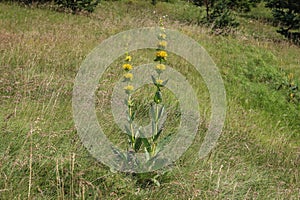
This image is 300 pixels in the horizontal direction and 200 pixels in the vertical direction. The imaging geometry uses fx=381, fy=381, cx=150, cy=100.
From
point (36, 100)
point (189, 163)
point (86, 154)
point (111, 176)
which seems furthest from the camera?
point (36, 100)

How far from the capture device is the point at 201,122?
13.7 ft

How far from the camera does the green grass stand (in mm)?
2572

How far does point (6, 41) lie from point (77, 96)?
7.06ft

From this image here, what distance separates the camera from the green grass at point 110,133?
8.44 feet

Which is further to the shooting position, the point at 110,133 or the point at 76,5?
the point at 76,5

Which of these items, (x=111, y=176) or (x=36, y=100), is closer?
→ (x=111, y=176)

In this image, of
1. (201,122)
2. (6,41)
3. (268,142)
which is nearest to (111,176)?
(201,122)

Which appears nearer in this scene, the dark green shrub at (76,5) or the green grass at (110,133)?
the green grass at (110,133)

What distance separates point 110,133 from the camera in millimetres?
3398

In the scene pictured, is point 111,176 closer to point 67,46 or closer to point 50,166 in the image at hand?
point 50,166

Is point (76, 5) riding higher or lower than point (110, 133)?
higher

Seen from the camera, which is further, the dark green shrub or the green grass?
the dark green shrub

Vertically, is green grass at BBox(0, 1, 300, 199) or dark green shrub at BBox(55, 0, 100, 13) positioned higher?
dark green shrub at BBox(55, 0, 100, 13)

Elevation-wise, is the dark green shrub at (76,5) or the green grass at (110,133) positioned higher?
the dark green shrub at (76,5)
